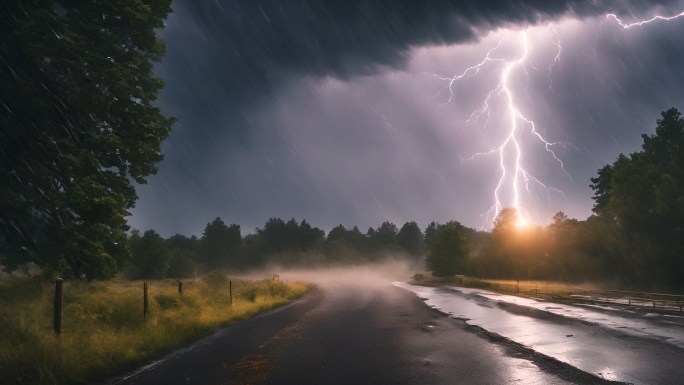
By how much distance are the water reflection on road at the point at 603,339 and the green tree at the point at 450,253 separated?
65.2 m

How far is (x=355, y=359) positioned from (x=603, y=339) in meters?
7.72

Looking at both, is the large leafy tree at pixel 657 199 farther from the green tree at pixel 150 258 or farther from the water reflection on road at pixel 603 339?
the green tree at pixel 150 258

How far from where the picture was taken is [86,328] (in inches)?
469

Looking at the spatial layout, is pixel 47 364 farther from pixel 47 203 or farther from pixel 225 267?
pixel 225 267

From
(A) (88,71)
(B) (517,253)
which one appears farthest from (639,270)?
(A) (88,71)

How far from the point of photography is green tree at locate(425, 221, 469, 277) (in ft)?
282

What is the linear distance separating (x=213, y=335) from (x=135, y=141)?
8.00 meters

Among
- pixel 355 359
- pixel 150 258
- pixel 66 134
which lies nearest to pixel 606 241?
pixel 355 359

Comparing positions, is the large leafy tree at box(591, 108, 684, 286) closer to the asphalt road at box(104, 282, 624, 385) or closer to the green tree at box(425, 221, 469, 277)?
the green tree at box(425, 221, 469, 277)

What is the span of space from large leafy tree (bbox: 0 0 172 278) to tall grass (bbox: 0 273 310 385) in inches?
57.0

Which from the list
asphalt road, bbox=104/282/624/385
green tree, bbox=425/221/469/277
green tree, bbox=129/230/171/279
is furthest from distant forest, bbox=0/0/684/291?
green tree, bbox=425/221/469/277

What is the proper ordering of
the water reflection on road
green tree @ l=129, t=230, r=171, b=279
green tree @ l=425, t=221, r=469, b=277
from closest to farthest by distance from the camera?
the water reflection on road < green tree @ l=129, t=230, r=171, b=279 < green tree @ l=425, t=221, r=469, b=277

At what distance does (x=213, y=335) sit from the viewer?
49.0 feet

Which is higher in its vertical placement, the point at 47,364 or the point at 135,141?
the point at 135,141
